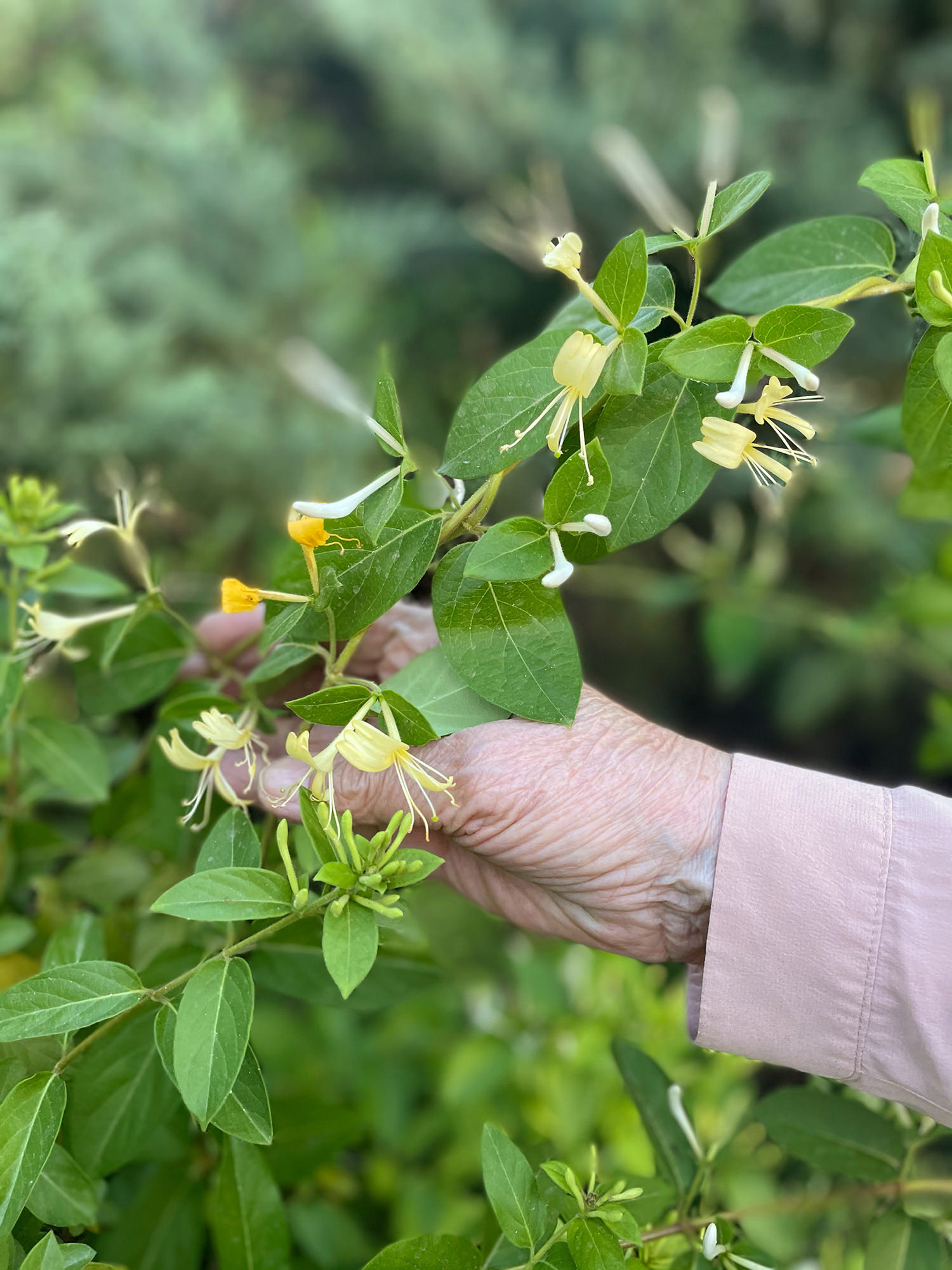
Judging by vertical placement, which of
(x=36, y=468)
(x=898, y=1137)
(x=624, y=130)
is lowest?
(x=898, y=1137)

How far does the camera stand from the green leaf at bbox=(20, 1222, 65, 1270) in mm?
356

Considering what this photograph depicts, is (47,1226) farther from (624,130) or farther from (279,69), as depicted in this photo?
(279,69)

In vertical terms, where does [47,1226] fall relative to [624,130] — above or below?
below

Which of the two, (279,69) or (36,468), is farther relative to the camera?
(279,69)

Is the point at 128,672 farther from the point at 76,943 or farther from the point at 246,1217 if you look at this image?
the point at 246,1217

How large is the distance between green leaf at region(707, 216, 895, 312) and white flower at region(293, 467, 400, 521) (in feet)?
0.76

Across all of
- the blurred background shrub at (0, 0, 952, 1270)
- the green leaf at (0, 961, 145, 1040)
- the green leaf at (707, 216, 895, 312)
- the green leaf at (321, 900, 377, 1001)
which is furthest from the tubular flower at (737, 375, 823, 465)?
the blurred background shrub at (0, 0, 952, 1270)

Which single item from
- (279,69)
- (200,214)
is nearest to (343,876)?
(200,214)

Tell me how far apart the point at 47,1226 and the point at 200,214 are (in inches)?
42.2

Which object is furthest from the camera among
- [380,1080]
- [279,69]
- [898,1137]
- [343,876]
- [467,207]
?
[279,69]

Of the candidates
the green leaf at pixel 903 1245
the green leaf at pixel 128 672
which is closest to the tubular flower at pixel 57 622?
the green leaf at pixel 128 672

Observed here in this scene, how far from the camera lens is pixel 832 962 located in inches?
18.7

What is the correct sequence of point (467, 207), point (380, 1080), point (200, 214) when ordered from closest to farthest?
point (380, 1080), point (200, 214), point (467, 207)

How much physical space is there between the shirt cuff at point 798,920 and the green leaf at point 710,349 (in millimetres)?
218
